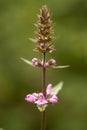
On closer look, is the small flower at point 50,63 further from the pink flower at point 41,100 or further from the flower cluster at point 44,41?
the pink flower at point 41,100

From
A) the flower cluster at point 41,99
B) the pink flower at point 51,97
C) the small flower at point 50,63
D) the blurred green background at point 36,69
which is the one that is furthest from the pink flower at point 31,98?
the blurred green background at point 36,69

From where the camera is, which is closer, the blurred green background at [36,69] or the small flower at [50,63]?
the small flower at [50,63]

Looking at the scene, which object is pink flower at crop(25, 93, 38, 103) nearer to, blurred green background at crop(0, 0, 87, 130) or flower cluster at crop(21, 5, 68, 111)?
flower cluster at crop(21, 5, 68, 111)

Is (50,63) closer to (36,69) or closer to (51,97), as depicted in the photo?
(51,97)

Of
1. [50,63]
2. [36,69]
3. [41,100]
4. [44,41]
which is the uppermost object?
[36,69]

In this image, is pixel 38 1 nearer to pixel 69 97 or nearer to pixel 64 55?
pixel 64 55

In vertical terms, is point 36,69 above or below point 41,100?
above

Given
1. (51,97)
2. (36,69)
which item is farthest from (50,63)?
(36,69)

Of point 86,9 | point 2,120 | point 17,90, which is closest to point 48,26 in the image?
point 2,120

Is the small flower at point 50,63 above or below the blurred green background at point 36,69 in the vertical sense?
below
